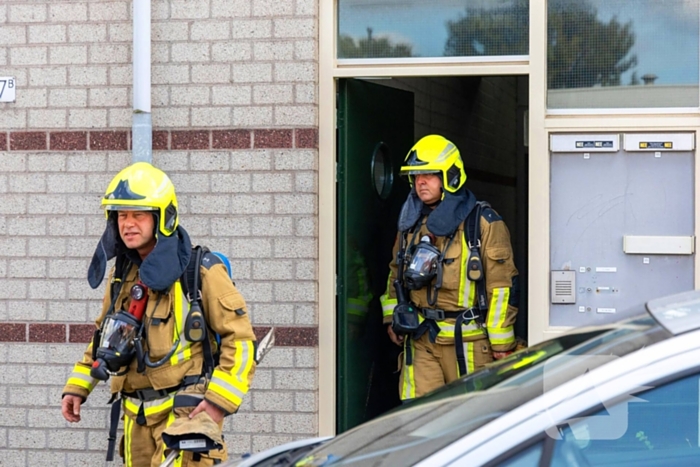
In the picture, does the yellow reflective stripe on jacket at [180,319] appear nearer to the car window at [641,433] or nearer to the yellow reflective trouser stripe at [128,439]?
the yellow reflective trouser stripe at [128,439]

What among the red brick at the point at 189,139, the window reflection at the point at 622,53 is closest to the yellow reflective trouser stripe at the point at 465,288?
the window reflection at the point at 622,53

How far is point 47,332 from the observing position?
6.46 m

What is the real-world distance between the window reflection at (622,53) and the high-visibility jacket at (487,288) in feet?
2.94

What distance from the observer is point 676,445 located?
→ 2215mm

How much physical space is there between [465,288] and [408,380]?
26.8 inches

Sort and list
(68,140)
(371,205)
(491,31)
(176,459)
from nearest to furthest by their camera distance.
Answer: (176,459)
(491,31)
(68,140)
(371,205)

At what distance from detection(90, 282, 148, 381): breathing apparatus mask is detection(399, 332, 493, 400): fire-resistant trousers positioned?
2109mm

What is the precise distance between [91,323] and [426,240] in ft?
7.32

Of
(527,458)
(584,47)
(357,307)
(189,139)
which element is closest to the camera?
(527,458)

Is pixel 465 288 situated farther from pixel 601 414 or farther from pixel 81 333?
pixel 601 414

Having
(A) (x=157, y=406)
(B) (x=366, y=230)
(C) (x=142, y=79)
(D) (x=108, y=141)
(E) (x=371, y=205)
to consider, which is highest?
(C) (x=142, y=79)

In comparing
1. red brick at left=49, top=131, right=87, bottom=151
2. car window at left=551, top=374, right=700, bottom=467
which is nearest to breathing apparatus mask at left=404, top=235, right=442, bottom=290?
red brick at left=49, top=131, right=87, bottom=151

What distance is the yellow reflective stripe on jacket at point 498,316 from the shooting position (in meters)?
5.74

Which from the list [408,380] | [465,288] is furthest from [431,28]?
[408,380]
